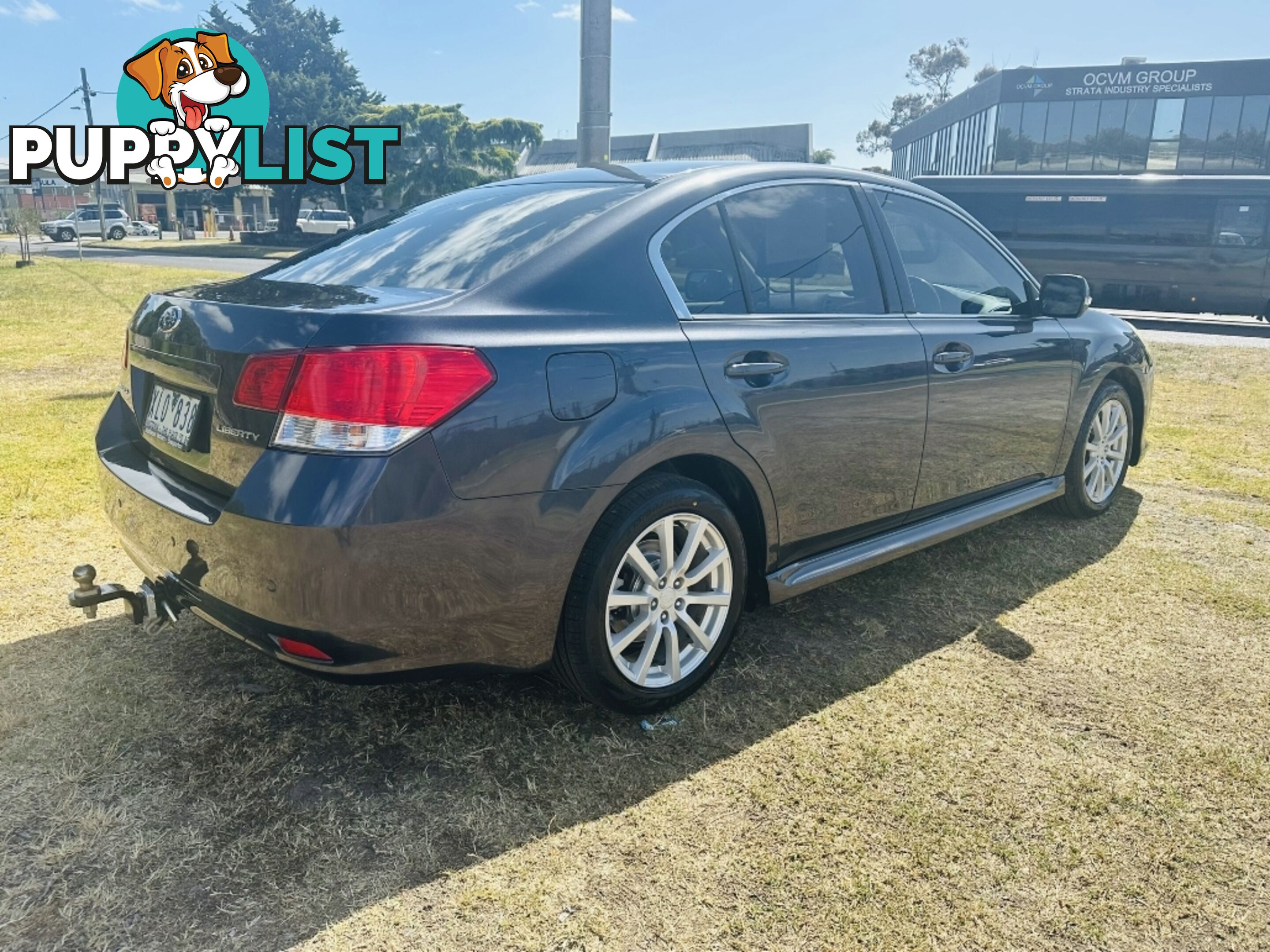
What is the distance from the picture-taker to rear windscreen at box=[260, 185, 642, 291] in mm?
2629

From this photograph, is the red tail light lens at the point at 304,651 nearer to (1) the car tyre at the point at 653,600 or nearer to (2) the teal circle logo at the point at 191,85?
(1) the car tyre at the point at 653,600

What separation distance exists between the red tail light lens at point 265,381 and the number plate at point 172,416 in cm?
25

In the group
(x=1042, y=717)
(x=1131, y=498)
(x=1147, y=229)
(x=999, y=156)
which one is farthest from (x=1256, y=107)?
(x=1042, y=717)

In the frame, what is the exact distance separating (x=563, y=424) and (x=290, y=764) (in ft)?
3.94

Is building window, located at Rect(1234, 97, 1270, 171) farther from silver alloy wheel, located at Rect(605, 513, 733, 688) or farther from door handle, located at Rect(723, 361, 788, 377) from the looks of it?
silver alloy wheel, located at Rect(605, 513, 733, 688)

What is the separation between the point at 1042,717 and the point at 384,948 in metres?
2.02

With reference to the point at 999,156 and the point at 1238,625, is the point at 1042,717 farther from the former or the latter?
the point at 999,156

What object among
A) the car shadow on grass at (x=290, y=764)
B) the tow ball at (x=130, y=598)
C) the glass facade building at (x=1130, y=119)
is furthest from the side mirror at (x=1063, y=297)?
the glass facade building at (x=1130, y=119)

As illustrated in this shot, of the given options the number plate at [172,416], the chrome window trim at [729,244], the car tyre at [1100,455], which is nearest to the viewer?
the number plate at [172,416]

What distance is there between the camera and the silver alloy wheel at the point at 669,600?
2.66m

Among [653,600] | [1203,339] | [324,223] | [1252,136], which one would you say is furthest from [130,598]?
[324,223]

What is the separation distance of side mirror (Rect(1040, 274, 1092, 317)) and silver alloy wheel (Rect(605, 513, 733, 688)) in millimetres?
2219

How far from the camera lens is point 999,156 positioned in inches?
1631

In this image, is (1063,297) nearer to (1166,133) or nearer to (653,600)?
(653,600)
